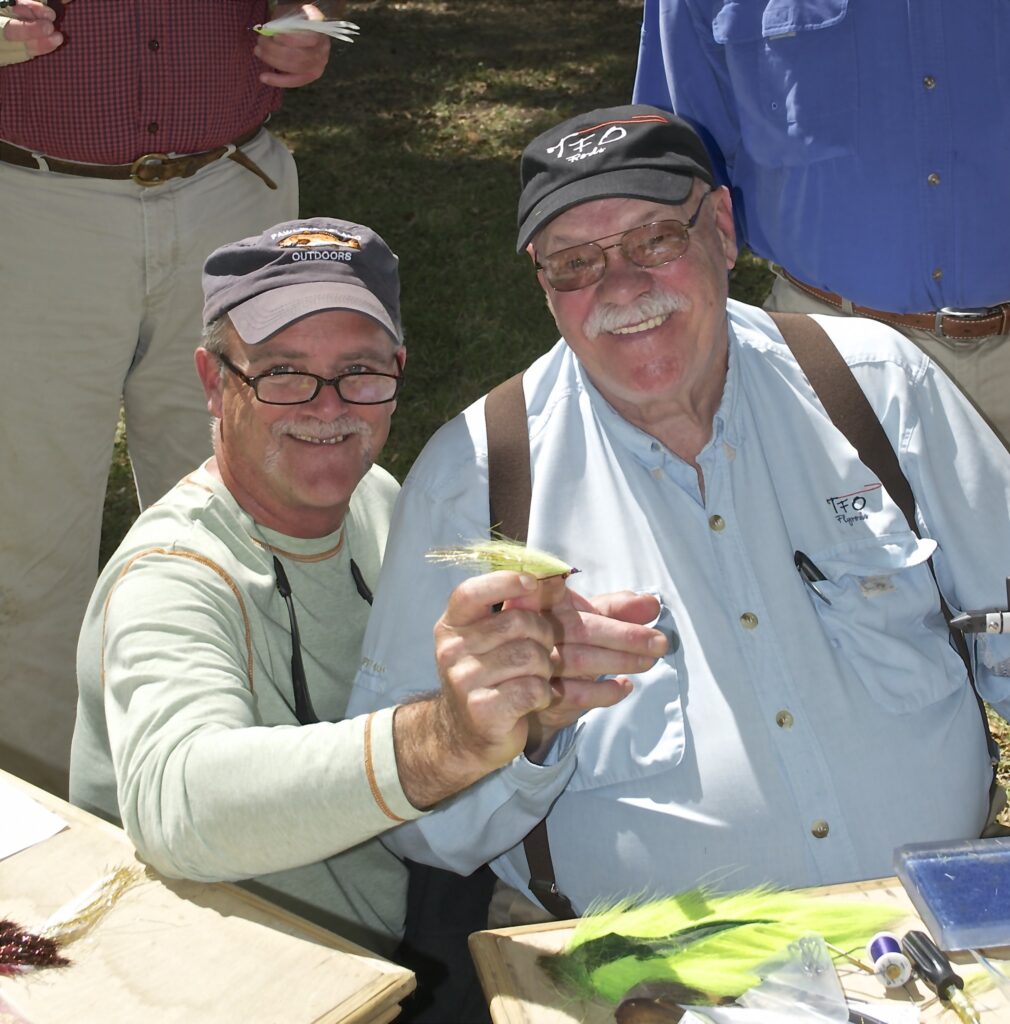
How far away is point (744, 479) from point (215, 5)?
2.08m

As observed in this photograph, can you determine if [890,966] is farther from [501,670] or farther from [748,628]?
[748,628]

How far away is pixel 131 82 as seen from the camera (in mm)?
3422

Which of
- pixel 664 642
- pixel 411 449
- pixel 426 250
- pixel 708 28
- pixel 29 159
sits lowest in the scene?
pixel 411 449

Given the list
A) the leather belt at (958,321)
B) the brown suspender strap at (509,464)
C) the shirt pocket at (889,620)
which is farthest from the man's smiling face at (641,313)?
the leather belt at (958,321)

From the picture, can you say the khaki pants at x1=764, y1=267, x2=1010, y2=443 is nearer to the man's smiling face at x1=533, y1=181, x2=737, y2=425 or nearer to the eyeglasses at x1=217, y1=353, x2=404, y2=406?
the man's smiling face at x1=533, y1=181, x2=737, y2=425

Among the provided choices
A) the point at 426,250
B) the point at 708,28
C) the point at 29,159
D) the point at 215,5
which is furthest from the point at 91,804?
the point at 426,250

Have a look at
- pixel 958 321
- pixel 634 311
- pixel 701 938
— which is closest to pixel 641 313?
pixel 634 311

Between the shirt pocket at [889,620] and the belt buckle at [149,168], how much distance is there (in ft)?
7.00

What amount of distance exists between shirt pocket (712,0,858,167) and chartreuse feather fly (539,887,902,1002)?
7.06 ft

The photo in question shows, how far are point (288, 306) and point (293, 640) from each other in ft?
2.10

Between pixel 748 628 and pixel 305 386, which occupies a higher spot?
pixel 305 386

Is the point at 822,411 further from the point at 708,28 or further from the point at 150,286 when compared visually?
the point at 150,286

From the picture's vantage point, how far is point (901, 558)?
8.02 feet

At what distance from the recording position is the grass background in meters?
Result: 6.75
